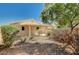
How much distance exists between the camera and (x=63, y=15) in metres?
2.60

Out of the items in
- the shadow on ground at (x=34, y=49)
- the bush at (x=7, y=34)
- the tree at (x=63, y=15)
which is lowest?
the shadow on ground at (x=34, y=49)

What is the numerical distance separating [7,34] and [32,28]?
1.09 feet

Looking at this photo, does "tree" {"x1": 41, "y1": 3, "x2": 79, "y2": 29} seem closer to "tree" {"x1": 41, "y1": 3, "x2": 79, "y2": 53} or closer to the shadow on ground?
"tree" {"x1": 41, "y1": 3, "x2": 79, "y2": 53}

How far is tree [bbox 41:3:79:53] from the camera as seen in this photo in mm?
2578

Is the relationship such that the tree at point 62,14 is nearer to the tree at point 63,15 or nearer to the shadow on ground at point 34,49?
the tree at point 63,15

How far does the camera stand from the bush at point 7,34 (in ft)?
8.48

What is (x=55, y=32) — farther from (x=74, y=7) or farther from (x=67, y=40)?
(x=74, y=7)

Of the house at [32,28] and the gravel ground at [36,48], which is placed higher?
the house at [32,28]

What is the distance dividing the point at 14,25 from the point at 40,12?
1.22 feet

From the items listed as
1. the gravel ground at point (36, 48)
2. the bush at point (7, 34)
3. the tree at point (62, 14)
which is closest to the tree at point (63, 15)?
the tree at point (62, 14)

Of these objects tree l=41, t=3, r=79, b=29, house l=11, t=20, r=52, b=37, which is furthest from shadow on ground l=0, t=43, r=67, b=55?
tree l=41, t=3, r=79, b=29

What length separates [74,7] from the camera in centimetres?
258

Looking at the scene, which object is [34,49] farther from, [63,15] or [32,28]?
[63,15]

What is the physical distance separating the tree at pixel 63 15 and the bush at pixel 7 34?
0.40 metres
